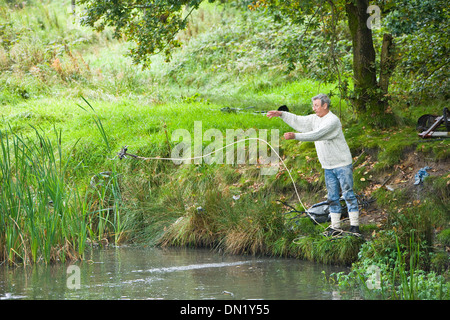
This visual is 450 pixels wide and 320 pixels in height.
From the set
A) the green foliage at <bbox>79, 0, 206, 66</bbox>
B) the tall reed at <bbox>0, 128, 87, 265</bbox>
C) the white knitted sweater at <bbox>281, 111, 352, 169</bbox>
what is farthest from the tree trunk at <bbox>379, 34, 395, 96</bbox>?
the tall reed at <bbox>0, 128, 87, 265</bbox>

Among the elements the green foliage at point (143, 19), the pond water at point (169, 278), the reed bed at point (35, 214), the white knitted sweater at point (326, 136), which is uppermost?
the green foliage at point (143, 19)

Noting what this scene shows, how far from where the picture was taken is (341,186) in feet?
24.3

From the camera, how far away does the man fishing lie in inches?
281

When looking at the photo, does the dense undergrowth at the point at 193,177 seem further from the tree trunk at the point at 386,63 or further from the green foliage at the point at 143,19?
the green foliage at the point at 143,19

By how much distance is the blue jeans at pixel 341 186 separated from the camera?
734cm

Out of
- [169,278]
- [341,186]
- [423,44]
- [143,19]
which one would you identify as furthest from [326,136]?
[143,19]

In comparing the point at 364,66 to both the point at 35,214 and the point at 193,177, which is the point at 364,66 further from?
the point at 35,214

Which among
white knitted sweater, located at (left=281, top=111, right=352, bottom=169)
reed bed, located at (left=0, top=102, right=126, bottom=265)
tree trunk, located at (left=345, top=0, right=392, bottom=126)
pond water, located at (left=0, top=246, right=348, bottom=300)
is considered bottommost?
pond water, located at (left=0, top=246, right=348, bottom=300)

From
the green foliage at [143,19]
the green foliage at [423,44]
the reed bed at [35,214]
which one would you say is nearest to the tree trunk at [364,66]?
the green foliage at [423,44]

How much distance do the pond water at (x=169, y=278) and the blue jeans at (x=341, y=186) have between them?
0.79 meters

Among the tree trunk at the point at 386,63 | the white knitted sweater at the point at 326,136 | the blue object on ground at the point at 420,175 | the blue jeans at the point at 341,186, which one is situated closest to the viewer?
the white knitted sweater at the point at 326,136

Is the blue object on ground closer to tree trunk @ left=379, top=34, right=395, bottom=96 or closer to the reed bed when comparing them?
tree trunk @ left=379, top=34, right=395, bottom=96

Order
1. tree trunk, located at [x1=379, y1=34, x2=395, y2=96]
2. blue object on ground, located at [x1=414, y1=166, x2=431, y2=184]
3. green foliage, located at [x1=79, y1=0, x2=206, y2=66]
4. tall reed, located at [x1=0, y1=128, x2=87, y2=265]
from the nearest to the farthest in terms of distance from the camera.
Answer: tall reed, located at [x1=0, y1=128, x2=87, y2=265] < blue object on ground, located at [x1=414, y1=166, x2=431, y2=184] < tree trunk, located at [x1=379, y1=34, x2=395, y2=96] < green foliage, located at [x1=79, y1=0, x2=206, y2=66]

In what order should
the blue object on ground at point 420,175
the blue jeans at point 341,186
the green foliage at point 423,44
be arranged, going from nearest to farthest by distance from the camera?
the blue jeans at point 341,186 < the blue object on ground at point 420,175 < the green foliage at point 423,44
